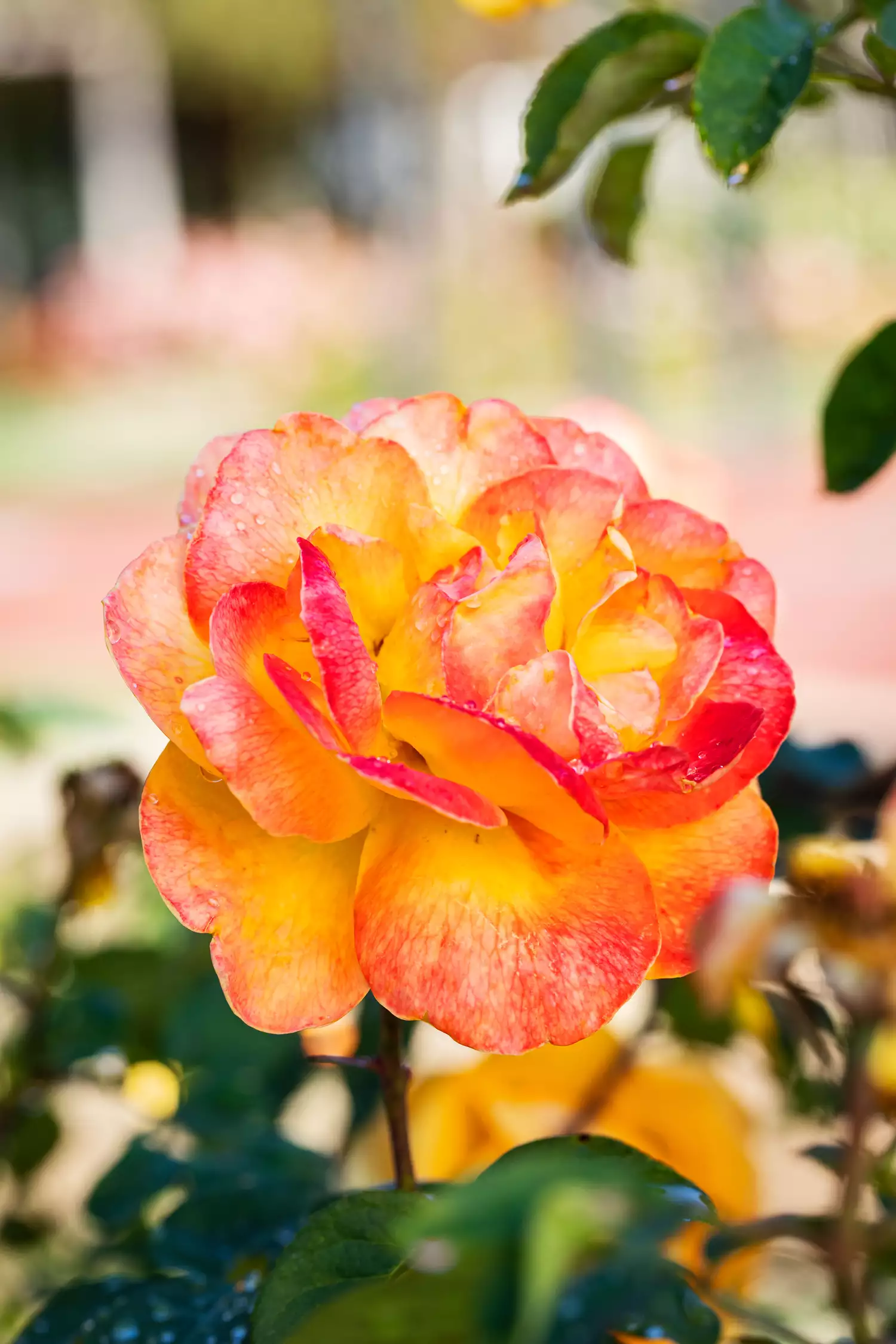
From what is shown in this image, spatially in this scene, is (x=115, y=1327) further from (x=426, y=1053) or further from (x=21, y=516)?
(x=21, y=516)

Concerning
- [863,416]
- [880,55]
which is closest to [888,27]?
[880,55]

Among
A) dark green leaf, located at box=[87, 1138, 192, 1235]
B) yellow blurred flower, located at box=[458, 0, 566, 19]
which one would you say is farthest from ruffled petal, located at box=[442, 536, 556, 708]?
yellow blurred flower, located at box=[458, 0, 566, 19]

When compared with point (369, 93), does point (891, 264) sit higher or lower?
lower

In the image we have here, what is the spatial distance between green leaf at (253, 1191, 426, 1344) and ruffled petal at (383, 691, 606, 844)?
9 centimetres

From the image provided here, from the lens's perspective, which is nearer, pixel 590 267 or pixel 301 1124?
pixel 301 1124

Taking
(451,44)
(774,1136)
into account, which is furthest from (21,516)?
(774,1136)

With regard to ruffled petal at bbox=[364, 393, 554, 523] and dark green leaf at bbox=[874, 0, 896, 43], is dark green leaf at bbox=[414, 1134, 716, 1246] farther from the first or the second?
dark green leaf at bbox=[874, 0, 896, 43]

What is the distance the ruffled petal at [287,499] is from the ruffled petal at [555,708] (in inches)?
2.2

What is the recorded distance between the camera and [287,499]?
305mm

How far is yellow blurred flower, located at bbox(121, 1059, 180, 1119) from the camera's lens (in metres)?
0.62

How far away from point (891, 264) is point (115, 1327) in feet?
25.1

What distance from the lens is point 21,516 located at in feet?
20.3

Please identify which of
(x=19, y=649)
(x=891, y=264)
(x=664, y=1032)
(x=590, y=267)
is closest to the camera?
(x=664, y=1032)

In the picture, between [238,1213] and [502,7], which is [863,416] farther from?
[502,7]
